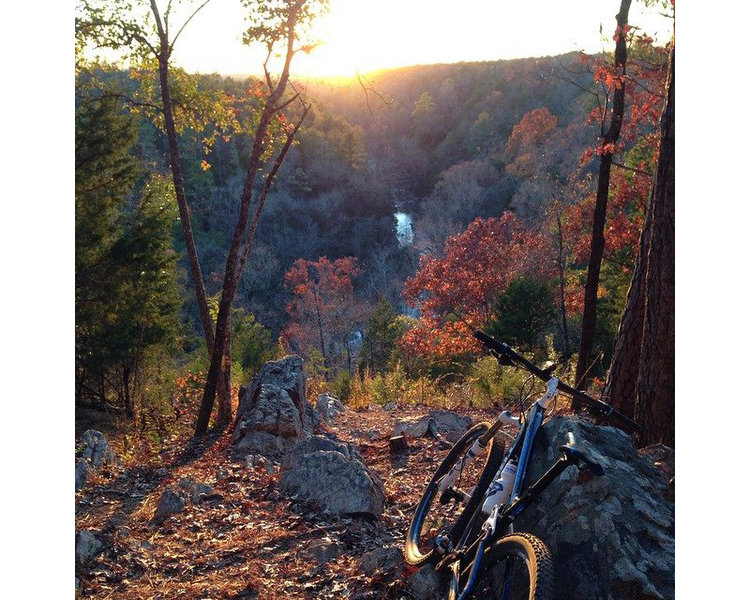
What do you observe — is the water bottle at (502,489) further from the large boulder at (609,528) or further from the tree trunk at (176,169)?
the tree trunk at (176,169)

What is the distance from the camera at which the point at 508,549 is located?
8.00 feet

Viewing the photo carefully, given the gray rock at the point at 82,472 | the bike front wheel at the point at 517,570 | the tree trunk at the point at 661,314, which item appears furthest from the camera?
the gray rock at the point at 82,472

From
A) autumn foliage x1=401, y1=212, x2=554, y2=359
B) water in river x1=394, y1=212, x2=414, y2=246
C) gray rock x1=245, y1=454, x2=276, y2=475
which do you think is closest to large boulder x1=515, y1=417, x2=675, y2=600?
gray rock x1=245, y1=454, x2=276, y2=475

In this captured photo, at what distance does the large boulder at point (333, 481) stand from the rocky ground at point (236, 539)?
0.08 meters

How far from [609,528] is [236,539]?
2895 millimetres

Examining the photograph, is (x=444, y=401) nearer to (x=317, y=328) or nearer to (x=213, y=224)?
(x=317, y=328)

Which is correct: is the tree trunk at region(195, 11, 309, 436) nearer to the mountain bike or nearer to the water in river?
the mountain bike

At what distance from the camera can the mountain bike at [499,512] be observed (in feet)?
7.89

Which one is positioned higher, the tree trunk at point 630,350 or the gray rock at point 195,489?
the tree trunk at point 630,350

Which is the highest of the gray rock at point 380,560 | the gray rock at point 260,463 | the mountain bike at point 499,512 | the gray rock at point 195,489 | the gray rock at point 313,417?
the mountain bike at point 499,512

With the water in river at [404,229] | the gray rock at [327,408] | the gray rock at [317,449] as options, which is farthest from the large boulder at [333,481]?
the water in river at [404,229]
